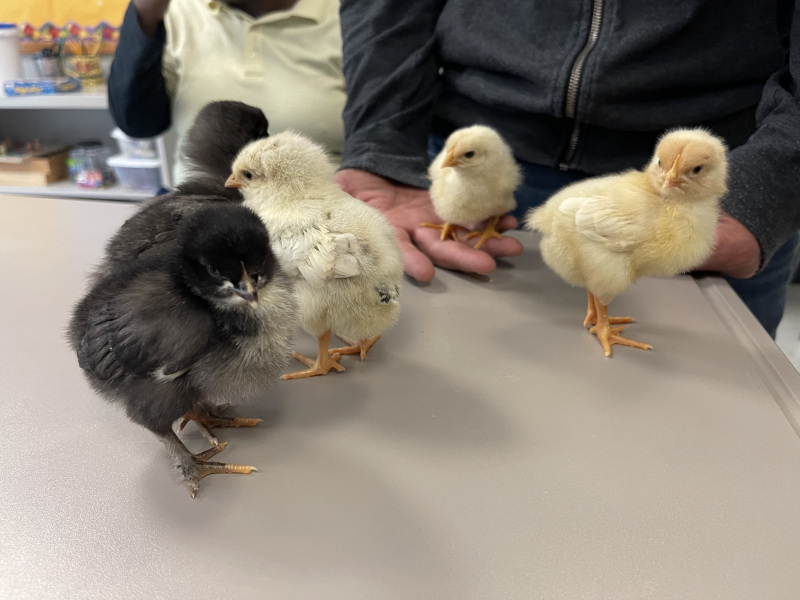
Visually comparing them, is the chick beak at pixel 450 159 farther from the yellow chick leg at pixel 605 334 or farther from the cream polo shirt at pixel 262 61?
the cream polo shirt at pixel 262 61

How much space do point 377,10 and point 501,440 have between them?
55.0 inches

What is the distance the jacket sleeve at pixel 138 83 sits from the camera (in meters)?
1.73

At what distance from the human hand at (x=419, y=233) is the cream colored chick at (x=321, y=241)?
1.02 feet

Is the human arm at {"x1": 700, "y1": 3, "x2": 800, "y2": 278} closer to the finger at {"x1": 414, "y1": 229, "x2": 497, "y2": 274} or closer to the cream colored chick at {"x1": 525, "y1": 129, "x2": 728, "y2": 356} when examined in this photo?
the cream colored chick at {"x1": 525, "y1": 129, "x2": 728, "y2": 356}

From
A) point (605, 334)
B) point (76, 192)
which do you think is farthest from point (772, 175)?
point (76, 192)

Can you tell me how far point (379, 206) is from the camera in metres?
1.53

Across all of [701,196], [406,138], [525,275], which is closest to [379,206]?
[406,138]

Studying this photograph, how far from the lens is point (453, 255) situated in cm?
133

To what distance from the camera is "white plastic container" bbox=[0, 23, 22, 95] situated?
2.81 meters

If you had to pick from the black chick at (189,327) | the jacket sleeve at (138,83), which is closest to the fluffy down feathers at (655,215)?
the black chick at (189,327)

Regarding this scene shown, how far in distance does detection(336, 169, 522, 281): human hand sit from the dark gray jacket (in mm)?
51

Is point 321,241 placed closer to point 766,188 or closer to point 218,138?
point 218,138

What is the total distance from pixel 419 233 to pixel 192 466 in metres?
0.90

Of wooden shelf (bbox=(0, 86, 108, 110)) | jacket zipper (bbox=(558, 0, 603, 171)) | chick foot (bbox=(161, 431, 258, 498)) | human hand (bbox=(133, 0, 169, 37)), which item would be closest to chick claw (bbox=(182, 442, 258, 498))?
chick foot (bbox=(161, 431, 258, 498))
